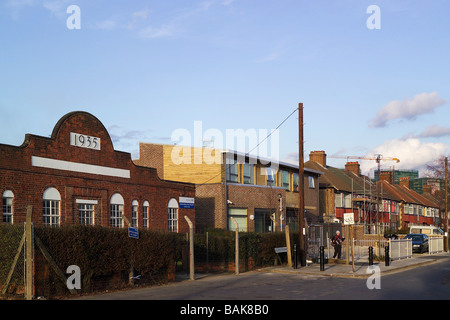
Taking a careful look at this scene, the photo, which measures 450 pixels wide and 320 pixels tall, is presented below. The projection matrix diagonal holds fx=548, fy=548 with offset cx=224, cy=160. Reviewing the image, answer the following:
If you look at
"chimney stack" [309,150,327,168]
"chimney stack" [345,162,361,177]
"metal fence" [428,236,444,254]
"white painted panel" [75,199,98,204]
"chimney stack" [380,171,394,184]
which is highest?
"chimney stack" [309,150,327,168]

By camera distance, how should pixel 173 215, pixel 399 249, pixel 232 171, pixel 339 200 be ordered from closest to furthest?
pixel 399 249 → pixel 173 215 → pixel 232 171 → pixel 339 200

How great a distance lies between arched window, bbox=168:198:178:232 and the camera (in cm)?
3369

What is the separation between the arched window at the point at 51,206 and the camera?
25203mm

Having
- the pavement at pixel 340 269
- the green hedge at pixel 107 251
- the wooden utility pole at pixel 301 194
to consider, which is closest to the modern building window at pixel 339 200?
the pavement at pixel 340 269

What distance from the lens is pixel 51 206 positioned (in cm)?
2561

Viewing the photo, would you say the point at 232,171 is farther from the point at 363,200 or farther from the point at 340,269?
the point at 363,200

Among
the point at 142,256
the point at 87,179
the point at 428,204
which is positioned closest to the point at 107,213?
the point at 87,179

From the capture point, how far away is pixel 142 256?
62.6 feet

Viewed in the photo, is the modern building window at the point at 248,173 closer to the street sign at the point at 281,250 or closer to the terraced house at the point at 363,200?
the terraced house at the point at 363,200

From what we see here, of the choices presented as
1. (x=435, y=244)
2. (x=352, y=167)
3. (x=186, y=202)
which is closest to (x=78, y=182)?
(x=186, y=202)

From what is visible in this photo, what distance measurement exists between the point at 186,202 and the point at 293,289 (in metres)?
17.3

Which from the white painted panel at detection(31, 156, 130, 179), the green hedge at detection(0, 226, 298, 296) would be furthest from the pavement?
the white painted panel at detection(31, 156, 130, 179)

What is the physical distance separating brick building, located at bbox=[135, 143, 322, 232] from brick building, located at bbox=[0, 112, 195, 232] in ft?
21.5

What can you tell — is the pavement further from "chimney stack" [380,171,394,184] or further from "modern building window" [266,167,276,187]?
"chimney stack" [380,171,394,184]
